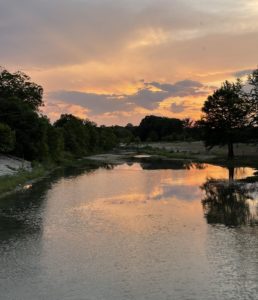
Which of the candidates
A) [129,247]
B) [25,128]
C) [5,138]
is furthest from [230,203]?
[25,128]

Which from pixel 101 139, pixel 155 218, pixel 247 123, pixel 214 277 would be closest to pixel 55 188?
pixel 155 218

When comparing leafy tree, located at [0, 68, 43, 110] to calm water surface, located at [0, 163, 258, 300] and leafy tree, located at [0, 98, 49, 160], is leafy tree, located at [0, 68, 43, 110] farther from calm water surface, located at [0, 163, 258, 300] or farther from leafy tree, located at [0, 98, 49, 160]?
calm water surface, located at [0, 163, 258, 300]

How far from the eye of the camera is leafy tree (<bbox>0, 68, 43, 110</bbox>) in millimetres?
81312

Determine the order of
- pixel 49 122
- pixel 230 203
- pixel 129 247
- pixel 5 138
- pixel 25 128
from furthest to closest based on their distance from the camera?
1. pixel 49 122
2. pixel 25 128
3. pixel 5 138
4. pixel 230 203
5. pixel 129 247

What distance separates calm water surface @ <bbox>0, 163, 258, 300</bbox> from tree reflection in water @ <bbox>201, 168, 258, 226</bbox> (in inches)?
2.1

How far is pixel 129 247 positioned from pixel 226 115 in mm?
68420

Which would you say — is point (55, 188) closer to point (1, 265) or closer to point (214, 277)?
point (1, 265)

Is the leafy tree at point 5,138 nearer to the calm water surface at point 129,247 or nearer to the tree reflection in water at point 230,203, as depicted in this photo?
the calm water surface at point 129,247

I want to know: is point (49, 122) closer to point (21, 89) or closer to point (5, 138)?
point (21, 89)

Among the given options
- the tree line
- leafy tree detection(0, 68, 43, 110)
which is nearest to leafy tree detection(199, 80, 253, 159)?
the tree line

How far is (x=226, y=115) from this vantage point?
82.5 m

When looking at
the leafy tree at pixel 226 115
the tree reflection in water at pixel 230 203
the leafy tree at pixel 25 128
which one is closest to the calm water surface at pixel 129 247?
the tree reflection in water at pixel 230 203

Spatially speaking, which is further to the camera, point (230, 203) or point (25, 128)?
point (25, 128)

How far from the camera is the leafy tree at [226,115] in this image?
A: 80375mm
